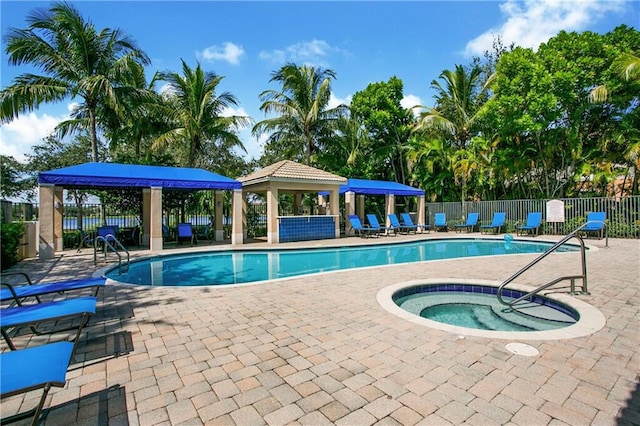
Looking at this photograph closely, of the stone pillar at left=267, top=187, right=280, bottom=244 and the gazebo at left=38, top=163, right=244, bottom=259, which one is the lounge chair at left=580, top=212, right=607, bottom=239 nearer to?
the stone pillar at left=267, top=187, right=280, bottom=244

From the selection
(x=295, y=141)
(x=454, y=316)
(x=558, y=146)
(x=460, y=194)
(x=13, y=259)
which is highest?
(x=295, y=141)

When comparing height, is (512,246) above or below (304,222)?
below

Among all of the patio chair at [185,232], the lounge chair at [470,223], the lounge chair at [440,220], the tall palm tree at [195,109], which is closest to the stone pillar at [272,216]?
the patio chair at [185,232]

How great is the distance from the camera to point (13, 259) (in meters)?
9.59

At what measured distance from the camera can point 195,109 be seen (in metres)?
18.8

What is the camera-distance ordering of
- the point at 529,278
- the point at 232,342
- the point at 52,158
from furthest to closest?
1. the point at 52,158
2. the point at 529,278
3. the point at 232,342

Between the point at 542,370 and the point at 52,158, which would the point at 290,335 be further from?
the point at 52,158

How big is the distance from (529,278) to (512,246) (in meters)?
9.04

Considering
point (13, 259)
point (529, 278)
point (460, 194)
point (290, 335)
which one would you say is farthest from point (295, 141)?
point (290, 335)

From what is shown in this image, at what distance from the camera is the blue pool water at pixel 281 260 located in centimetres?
900

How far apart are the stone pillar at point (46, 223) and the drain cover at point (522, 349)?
13909 mm

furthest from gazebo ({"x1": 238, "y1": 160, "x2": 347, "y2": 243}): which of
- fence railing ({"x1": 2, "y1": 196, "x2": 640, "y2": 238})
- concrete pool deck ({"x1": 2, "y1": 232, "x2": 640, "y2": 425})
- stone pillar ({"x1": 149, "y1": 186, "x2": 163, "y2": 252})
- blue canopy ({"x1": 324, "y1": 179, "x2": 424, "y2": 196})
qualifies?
concrete pool deck ({"x1": 2, "y1": 232, "x2": 640, "y2": 425})

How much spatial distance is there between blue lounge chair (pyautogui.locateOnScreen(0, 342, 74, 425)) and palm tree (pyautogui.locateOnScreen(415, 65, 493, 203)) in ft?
70.5

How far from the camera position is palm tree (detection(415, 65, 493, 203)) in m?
21.3
